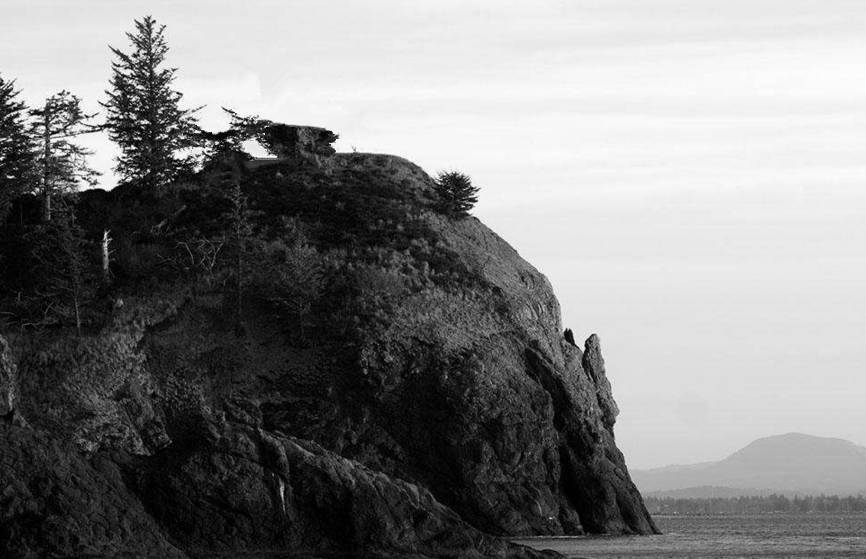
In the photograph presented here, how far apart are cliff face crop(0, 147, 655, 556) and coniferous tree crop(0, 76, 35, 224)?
8.52 m

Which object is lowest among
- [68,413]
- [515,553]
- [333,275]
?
[515,553]

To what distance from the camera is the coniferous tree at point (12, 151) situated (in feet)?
353

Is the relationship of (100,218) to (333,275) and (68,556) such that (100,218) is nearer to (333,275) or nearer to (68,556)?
(333,275)

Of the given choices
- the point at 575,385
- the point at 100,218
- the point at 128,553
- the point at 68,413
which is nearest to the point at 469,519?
the point at 575,385

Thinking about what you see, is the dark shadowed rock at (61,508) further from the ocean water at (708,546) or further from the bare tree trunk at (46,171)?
the bare tree trunk at (46,171)

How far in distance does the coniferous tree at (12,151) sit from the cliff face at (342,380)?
8517 millimetres

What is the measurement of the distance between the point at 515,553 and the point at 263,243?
148 feet

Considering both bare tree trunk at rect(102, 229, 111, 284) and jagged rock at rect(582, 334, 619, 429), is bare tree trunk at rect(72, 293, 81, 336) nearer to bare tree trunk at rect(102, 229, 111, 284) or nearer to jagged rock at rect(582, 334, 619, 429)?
bare tree trunk at rect(102, 229, 111, 284)

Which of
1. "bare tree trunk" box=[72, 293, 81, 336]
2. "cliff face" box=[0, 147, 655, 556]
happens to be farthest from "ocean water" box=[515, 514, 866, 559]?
"bare tree trunk" box=[72, 293, 81, 336]

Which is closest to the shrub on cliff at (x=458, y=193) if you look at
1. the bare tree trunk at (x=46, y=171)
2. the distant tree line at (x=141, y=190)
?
the distant tree line at (x=141, y=190)

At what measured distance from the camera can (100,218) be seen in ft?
379

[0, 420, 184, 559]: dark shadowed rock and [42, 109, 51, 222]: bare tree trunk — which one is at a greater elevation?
[42, 109, 51, 222]: bare tree trunk

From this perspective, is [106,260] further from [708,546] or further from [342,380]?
[708,546]

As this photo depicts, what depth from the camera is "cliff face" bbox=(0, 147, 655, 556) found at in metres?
71.7
